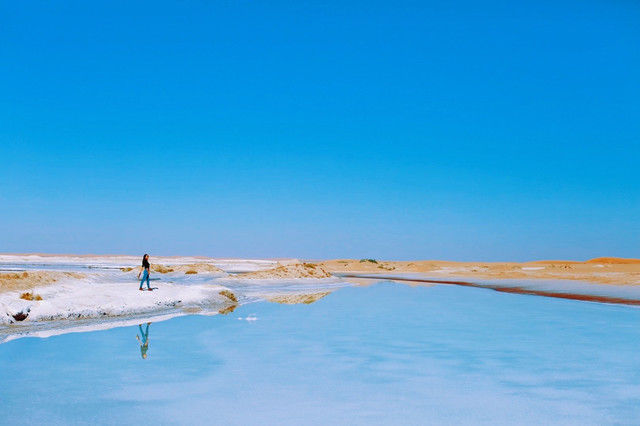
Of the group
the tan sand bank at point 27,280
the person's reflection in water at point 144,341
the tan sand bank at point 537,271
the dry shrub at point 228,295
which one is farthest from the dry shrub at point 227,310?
the tan sand bank at point 537,271

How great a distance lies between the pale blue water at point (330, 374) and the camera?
6.57 meters

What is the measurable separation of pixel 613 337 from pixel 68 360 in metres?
11.4

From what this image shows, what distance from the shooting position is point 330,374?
8.66 meters

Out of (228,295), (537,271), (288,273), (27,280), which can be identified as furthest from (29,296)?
(537,271)

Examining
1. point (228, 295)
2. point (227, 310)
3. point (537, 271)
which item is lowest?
point (227, 310)

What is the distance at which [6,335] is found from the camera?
497 inches

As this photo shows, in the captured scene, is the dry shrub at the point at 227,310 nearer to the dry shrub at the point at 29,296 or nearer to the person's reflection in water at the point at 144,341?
the person's reflection in water at the point at 144,341

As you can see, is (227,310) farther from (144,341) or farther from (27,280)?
(27,280)

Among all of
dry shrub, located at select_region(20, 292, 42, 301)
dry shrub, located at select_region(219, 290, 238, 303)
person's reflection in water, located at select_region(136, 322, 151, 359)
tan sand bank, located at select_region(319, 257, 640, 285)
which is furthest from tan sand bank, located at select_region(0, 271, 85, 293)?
tan sand bank, located at select_region(319, 257, 640, 285)

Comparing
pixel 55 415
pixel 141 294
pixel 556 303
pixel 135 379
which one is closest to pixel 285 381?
pixel 135 379

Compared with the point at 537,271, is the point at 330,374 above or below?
below

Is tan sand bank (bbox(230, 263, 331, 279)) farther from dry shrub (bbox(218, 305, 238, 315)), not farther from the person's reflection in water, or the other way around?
the person's reflection in water

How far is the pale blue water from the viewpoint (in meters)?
6.57

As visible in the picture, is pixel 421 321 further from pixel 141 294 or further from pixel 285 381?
pixel 141 294
